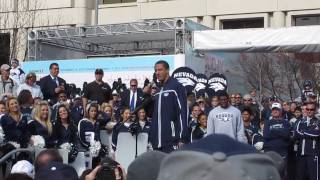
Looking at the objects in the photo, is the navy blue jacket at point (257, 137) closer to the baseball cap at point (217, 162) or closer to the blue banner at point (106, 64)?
the blue banner at point (106, 64)

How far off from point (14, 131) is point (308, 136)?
20.2 feet

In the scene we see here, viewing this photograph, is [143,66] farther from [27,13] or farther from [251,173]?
[27,13]

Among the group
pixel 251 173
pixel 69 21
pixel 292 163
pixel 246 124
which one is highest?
pixel 69 21

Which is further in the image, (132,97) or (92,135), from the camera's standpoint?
(132,97)

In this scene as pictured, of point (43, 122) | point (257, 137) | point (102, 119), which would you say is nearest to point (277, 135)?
point (257, 137)

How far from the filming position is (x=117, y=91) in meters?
18.5

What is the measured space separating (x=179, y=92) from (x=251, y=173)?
23.7 ft

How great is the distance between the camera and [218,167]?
1337 mm

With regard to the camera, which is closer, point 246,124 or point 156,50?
point 246,124

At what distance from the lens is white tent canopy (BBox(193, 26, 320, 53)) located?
64.3 ft

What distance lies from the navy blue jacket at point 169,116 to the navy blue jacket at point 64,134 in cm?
295

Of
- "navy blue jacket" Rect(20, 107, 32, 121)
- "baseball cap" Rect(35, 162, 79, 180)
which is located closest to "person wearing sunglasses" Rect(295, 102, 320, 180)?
"navy blue jacket" Rect(20, 107, 32, 121)

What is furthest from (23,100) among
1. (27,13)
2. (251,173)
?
(27,13)

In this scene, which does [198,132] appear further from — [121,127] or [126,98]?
[126,98]
